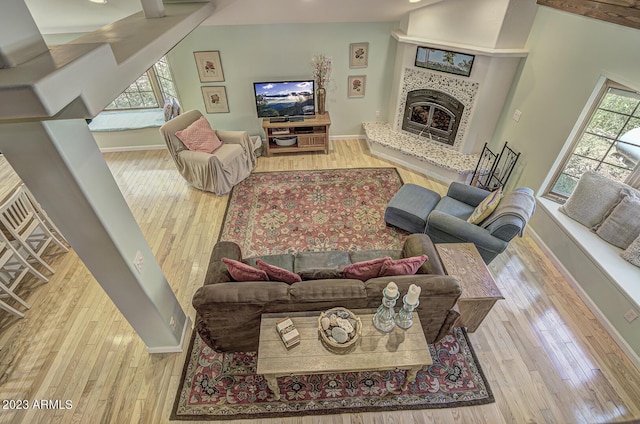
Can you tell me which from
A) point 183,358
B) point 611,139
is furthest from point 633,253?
point 183,358

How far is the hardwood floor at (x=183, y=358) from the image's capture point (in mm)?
2262

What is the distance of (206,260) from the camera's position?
11.3ft

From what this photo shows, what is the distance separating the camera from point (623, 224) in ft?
9.30

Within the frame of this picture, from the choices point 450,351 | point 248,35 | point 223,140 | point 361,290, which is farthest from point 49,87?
point 248,35

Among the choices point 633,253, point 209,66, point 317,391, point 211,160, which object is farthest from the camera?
point 209,66

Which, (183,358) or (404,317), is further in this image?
(183,358)

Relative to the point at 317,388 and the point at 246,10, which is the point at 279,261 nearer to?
the point at 317,388

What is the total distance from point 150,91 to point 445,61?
16.2ft

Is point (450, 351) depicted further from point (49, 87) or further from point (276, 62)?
point (276, 62)

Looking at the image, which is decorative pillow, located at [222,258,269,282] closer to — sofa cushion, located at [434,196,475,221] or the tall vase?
sofa cushion, located at [434,196,475,221]

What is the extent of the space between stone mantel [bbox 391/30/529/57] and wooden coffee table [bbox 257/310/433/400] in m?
3.47

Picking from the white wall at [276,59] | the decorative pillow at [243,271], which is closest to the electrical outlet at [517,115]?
the white wall at [276,59]

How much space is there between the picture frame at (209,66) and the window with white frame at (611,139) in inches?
192

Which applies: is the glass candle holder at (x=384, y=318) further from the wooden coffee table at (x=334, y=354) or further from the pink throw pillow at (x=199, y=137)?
the pink throw pillow at (x=199, y=137)
